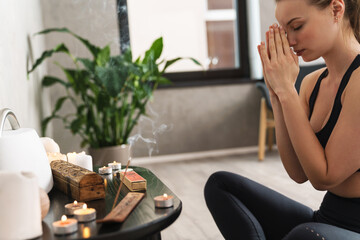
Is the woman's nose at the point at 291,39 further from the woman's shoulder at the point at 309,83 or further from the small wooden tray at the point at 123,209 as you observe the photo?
the small wooden tray at the point at 123,209

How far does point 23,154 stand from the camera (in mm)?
832

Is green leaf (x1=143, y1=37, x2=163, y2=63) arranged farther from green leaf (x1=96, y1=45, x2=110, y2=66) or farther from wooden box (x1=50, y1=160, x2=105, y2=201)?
wooden box (x1=50, y1=160, x2=105, y2=201)

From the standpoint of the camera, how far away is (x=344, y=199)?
100 centimetres

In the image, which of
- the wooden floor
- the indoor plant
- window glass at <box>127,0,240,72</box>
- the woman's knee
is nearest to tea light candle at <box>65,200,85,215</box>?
the woman's knee

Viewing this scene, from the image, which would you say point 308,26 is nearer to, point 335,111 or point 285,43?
point 285,43

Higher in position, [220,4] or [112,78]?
[220,4]

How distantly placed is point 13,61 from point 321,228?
1386 millimetres

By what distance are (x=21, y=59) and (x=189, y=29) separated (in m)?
2.03

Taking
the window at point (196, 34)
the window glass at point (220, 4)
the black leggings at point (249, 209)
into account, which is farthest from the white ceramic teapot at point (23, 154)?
the window glass at point (220, 4)

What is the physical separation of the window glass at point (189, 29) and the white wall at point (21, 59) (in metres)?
0.95

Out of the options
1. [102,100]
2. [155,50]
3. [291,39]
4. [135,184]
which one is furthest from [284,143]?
[102,100]

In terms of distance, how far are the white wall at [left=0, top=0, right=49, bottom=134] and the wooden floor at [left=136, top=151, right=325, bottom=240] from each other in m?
0.86

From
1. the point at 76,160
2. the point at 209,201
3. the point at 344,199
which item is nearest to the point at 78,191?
the point at 76,160

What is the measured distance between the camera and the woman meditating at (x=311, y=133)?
94 centimetres
